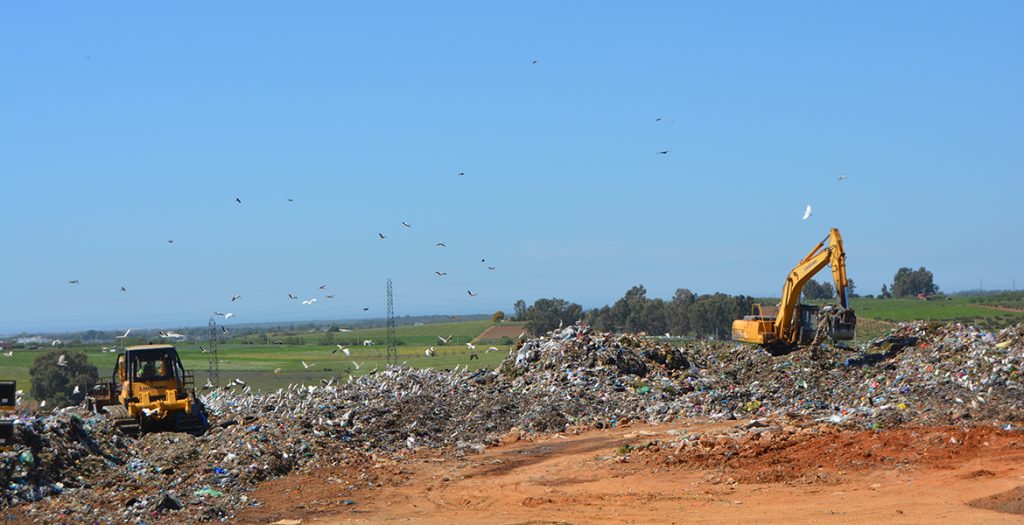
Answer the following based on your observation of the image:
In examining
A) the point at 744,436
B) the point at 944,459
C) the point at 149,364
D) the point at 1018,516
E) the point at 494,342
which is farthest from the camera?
the point at 494,342

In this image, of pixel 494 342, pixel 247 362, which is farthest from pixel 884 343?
pixel 247 362

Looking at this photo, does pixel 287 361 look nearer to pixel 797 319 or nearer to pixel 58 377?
pixel 58 377

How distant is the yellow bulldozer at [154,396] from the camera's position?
19.1 metres

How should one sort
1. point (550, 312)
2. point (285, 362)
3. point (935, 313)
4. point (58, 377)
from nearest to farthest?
1. point (58, 377)
2. point (285, 362)
3. point (550, 312)
4. point (935, 313)

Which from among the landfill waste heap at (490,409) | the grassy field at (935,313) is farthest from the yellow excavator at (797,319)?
the grassy field at (935,313)

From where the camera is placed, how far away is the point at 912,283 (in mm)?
84188

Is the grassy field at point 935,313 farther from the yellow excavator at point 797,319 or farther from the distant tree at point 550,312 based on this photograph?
the yellow excavator at point 797,319

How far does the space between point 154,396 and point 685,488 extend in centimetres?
1093

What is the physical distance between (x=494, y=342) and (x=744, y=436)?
123ft

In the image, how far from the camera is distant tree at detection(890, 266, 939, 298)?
275 ft

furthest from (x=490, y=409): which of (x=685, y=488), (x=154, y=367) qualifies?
(x=685, y=488)

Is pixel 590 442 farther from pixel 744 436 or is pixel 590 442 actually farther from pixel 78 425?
pixel 78 425

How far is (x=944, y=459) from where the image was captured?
1322 cm

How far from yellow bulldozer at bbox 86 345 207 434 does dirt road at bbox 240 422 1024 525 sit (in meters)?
5.21
